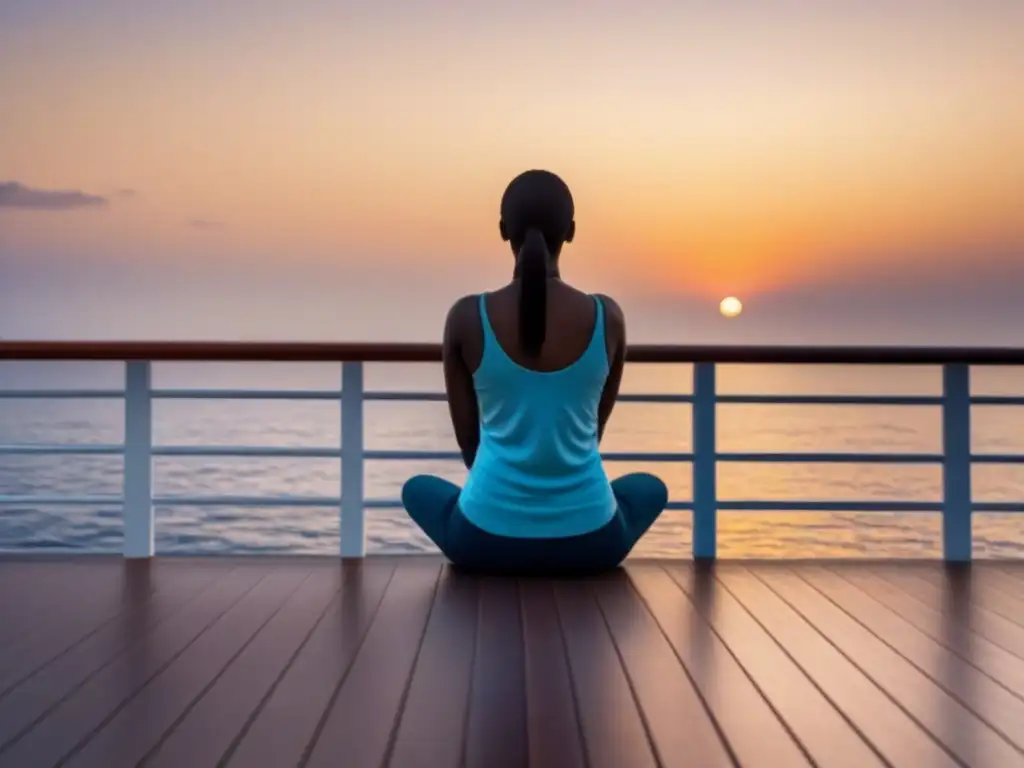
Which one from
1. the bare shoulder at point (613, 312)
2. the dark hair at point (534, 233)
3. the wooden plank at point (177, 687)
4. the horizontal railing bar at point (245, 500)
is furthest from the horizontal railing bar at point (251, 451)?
the bare shoulder at point (613, 312)

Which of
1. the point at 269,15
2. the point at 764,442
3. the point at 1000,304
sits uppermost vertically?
the point at 269,15

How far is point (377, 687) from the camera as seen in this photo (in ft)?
6.02

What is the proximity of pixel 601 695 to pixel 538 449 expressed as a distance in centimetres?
97

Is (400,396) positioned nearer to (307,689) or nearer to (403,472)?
(307,689)

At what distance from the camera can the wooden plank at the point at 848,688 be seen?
152 centimetres

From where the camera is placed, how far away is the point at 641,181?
856 cm

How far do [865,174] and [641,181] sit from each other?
5.75ft

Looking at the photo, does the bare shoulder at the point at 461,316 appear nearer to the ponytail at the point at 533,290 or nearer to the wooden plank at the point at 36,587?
the ponytail at the point at 533,290

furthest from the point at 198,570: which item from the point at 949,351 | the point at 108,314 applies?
the point at 108,314

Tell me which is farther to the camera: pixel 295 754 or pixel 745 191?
pixel 745 191

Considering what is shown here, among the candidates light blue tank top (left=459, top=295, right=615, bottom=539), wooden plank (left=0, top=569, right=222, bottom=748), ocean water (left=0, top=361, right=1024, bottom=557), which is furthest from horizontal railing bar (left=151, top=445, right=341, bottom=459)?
light blue tank top (left=459, top=295, right=615, bottom=539)

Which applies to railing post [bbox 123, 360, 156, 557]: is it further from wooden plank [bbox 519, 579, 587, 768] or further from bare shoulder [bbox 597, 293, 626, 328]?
bare shoulder [bbox 597, 293, 626, 328]

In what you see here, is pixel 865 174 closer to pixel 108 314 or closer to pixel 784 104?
pixel 784 104

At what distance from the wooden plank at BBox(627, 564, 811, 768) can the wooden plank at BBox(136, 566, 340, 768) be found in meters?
0.76
